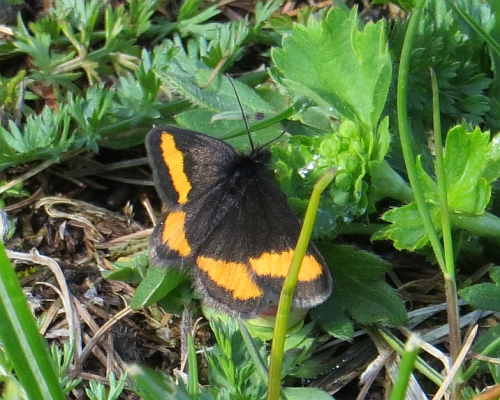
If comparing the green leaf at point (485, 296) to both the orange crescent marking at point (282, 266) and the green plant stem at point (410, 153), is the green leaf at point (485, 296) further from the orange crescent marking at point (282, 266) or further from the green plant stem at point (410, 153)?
the orange crescent marking at point (282, 266)

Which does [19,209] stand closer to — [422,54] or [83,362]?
[83,362]

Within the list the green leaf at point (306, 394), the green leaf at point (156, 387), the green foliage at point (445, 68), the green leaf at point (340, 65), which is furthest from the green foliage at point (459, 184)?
the green leaf at point (156, 387)

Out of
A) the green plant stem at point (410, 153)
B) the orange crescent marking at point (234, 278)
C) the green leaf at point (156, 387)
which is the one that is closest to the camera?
the green leaf at point (156, 387)

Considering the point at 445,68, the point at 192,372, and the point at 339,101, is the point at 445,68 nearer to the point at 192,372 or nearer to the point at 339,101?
the point at 339,101

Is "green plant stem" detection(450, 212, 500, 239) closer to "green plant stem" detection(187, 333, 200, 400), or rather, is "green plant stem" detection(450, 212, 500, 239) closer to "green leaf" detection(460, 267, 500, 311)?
"green leaf" detection(460, 267, 500, 311)

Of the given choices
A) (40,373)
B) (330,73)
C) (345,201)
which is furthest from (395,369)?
(40,373)

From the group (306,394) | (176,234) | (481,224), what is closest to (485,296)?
(481,224)
